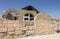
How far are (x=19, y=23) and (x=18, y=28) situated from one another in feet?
1.04

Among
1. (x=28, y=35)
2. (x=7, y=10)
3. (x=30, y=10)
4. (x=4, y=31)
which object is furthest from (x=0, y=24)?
(x=30, y=10)

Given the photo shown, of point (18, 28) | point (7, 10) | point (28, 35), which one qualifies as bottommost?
point (28, 35)

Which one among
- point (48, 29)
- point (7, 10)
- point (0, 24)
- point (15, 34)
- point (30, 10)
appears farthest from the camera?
point (30, 10)

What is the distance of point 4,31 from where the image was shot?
683cm

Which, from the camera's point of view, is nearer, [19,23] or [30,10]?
[19,23]

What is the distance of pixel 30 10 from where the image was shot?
74.2 feet

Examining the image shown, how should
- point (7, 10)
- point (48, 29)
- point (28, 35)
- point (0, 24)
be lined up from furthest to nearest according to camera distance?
point (7, 10) < point (48, 29) < point (28, 35) < point (0, 24)

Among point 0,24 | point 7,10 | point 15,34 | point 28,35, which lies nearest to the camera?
point 0,24

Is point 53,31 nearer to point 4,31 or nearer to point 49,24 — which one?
point 49,24

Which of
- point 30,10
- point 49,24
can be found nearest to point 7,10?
point 30,10

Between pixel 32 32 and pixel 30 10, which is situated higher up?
pixel 30 10

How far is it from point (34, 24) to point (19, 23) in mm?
1269

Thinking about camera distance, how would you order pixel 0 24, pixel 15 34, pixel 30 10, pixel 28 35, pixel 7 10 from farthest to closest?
pixel 30 10
pixel 7 10
pixel 28 35
pixel 15 34
pixel 0 24

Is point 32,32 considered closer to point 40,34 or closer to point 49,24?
point 40,34
